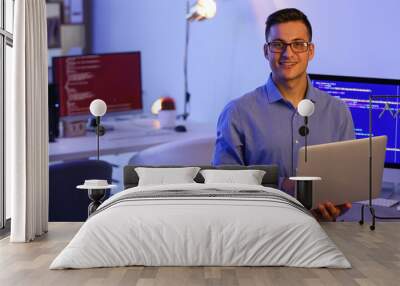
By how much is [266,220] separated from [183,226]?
544 mm

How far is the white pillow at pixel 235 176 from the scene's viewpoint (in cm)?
627

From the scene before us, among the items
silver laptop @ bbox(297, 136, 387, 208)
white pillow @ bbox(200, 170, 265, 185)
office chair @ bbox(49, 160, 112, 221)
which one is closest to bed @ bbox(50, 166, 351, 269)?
white pillow @ bbox(200, 170, 265, 185)

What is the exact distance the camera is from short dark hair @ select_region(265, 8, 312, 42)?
287 inches

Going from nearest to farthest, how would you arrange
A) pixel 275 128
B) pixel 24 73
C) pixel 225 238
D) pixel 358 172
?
pixel 225 238 → pixel 24 73 → pixel 358 172 → pixel 275 128

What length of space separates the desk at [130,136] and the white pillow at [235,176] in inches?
40.5

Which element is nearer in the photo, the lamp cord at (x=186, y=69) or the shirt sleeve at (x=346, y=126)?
the shirt sleeve at (x=346, y=126)

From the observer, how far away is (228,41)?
7.39 meters

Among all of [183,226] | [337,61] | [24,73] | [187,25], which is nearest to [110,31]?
[187,25]

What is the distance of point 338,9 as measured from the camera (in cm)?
741

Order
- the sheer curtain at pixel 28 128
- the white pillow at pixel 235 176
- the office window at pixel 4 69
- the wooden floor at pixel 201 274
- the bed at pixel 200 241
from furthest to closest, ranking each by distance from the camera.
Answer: the office window at pixel 4 69 → the white pillow at pixel 235 176 → the sheer curtain at pixel 28 128 → the bed at pixel 200 241 → the wooden floor at pixel 201 274

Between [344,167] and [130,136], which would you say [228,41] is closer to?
[130,136]

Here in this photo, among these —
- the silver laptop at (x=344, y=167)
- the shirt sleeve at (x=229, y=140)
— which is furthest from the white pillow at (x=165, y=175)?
the silver laptop at (x=344, y=167)

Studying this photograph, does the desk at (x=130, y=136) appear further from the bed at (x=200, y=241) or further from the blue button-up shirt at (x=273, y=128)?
the bed at (x=200, y=241)

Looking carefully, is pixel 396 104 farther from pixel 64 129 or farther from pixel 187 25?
pixel 64 129
